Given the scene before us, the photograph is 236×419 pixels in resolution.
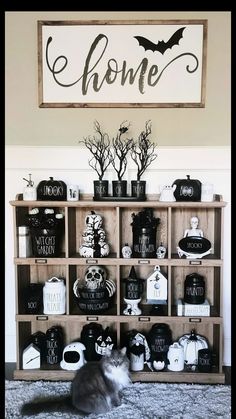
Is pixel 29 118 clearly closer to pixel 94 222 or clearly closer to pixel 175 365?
pixel 94 222

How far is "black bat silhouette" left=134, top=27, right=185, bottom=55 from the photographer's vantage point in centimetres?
287

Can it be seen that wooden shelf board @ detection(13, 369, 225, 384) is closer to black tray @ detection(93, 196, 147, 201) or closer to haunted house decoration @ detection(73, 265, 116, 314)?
haunted house decoration @ detection(73, 265, 116, 314)

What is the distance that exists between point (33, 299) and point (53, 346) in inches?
12.6

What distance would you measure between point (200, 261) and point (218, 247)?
18cm

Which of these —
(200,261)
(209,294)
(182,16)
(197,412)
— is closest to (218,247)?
(200,261)

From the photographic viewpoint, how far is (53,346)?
2.82m

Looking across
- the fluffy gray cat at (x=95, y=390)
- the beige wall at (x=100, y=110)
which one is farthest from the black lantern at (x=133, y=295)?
the beige wall at (x=100, y=110)

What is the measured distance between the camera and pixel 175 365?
2.76 metres

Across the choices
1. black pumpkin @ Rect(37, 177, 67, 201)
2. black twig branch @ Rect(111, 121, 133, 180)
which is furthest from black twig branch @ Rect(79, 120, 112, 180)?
black pumpkin @ Rect(37, 177, 67, 201)

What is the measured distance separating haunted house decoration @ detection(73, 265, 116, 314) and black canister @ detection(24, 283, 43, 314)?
0.23 metres

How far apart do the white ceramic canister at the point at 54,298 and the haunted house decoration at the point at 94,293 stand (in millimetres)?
95

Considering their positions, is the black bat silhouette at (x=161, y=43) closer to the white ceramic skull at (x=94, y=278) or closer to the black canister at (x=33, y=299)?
the white ceramic skull at (x=94, y=278)

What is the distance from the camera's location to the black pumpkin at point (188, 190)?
2.75 metres

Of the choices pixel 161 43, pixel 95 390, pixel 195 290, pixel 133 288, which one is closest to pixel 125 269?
pixel 133 288
